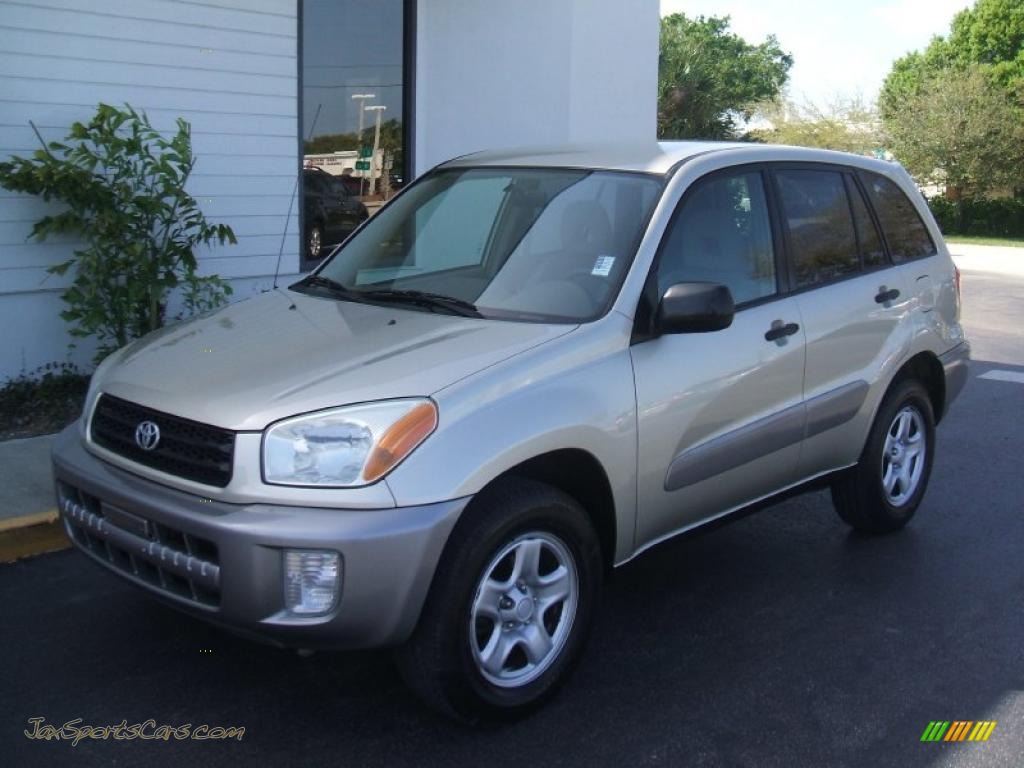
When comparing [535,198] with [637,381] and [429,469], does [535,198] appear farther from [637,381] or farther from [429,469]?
[429,469]

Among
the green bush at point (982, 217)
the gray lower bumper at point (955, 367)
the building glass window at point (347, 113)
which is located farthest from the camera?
the green bush at point (982, 217)

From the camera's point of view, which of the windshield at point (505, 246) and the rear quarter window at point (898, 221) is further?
the rear quarter window at point (898, 221)

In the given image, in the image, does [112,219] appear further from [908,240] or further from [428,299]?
[908,240]

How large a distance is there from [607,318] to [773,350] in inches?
35.7

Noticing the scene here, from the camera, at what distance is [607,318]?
3.99 metres

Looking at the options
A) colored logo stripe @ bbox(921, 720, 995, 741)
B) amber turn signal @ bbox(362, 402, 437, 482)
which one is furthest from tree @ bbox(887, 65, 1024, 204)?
amber turn signal @ bbox(362, 402, 437, 482)

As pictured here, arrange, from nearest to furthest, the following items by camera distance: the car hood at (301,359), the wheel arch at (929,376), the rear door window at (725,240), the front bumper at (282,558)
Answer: the front bumper at (282,558) < the car hood at (301,359) < the rear door window at (725,240) < the wheel arch at (929,376)

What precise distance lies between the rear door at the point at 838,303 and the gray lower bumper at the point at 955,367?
507mm

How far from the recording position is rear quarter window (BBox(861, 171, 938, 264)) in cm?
553

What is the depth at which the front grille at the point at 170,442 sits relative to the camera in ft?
11.2

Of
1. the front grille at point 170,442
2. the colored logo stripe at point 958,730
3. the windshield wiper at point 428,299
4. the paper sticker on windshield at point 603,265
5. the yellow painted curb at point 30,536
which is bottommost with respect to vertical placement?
the colored logo stripe at point 958,730

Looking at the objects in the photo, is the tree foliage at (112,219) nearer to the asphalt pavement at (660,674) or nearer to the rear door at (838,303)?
the asphalt pavement at (660,674)

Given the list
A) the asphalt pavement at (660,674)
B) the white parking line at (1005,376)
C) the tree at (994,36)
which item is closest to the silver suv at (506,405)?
the asphalt pavement at (660,674)

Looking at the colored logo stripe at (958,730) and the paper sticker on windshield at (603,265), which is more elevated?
the paper sticker on windshield at (603,265)
